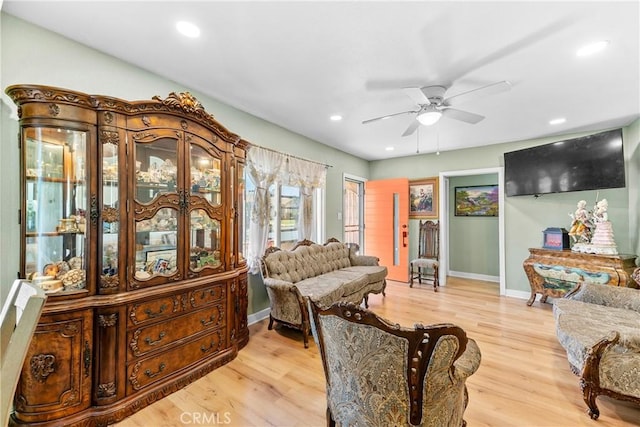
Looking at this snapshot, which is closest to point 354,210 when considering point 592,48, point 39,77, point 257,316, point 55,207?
point 257,316

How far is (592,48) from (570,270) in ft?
9.86

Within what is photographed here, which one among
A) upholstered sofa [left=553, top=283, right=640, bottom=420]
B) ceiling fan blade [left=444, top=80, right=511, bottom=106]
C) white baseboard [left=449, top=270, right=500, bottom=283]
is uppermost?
ceiling fan blade [left=444, top=80, right=511, bottom=106]

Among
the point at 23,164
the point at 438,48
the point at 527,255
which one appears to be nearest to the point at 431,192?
the point at 527,255

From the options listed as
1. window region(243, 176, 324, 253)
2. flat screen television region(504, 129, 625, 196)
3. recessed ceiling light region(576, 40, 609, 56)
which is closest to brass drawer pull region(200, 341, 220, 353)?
window region(243, 176, 324, 253)

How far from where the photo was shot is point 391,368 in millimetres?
1242

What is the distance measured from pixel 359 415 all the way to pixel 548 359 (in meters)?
2.48

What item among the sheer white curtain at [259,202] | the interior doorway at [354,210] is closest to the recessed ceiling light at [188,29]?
the sheer white curtain at [259,202]

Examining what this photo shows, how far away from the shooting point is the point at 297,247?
414 centimetres

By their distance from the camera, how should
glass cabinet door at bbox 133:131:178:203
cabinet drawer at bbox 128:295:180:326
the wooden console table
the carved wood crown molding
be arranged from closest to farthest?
the carved wood crown molding, cabinet drawer at bbox 128:295:180:326, glass cabinet door at bbox 133:131:178:203, the wooden console table

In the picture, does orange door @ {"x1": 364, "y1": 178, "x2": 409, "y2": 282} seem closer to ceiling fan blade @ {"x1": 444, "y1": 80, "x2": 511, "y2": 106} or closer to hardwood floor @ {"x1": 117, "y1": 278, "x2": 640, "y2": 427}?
hardwood floor @ {"x1": 117, "y1": 278, "x2": 640, "y2": 427}

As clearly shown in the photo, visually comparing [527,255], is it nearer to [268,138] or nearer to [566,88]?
[566,88]

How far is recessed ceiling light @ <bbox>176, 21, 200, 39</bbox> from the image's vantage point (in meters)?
1.89

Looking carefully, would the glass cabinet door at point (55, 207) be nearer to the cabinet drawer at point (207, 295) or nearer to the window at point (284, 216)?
the cabinet drawer at point (207, 295)

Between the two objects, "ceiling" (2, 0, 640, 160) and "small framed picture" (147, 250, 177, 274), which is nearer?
"ceiling" (2, 0, 640, 160)
